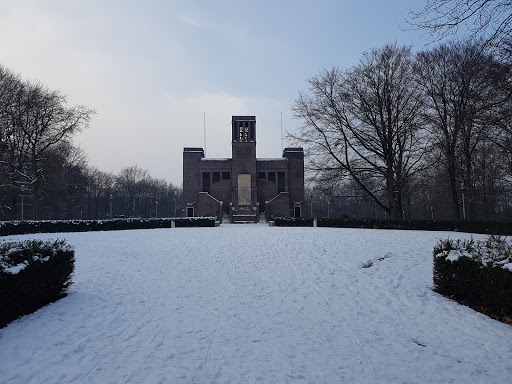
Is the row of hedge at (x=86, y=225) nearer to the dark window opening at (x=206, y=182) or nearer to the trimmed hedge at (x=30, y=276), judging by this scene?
the trimmed hedge at (x=30, y=276)

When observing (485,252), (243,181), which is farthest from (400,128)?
(243,181)

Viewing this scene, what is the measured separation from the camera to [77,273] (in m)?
9.22

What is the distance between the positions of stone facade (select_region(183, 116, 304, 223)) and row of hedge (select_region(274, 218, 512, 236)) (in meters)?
20.0

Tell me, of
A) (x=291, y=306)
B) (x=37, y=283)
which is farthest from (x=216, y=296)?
(x=37, y=283)

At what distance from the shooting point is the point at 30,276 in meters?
5.74

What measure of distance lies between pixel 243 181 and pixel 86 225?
2862cm

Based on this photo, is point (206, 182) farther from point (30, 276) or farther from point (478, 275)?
point (478, 275)

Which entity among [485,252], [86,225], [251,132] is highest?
[251,132]

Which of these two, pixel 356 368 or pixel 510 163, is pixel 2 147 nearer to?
pixel 356 368

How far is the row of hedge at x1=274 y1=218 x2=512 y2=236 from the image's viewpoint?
1838 centimetres

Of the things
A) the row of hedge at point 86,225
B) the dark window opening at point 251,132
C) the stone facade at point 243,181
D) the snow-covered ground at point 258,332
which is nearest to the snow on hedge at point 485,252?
the snow-covered ground at point 258,332

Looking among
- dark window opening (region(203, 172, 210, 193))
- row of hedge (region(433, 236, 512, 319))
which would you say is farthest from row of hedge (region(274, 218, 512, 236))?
dark window opening (region(203, 172, 210, 193))

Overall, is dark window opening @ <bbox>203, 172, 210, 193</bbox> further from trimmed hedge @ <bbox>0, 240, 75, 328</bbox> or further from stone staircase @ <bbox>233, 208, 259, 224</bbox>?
trimmed hedge @ <bbox>0, 240, 75, 328</bbox>

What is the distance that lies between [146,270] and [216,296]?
3638mm
